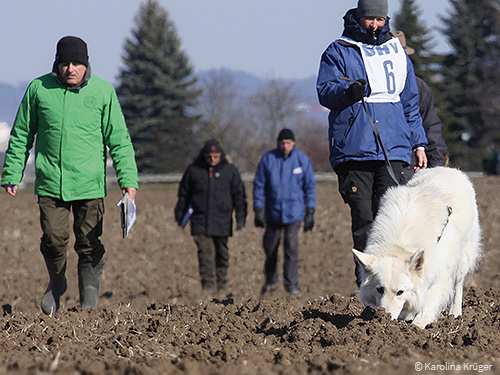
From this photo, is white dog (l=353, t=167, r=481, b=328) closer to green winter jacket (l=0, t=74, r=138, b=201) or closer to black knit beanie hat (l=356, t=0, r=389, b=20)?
black knit beanie hat (l=356, t=0, r=389, b=20)

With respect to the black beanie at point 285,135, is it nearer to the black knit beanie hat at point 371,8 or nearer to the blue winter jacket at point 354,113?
the blue winter jacket at point 354,113

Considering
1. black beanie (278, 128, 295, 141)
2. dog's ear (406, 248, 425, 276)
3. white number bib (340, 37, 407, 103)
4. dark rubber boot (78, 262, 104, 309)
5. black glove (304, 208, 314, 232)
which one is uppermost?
white number bib (340, 37, 407, 103)

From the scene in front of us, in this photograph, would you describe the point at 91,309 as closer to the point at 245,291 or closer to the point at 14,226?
the point at 245,291

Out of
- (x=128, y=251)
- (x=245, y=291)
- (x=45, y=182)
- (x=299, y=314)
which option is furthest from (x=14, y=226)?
(x=299, y=314)

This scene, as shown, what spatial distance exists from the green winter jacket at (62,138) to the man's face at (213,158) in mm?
4046

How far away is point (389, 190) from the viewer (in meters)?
6.22

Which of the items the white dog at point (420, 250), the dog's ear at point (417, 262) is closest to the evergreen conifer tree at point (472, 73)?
the white dog at point (420, 250)

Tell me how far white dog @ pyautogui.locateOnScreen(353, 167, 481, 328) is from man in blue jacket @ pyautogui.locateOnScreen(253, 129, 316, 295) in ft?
14.4

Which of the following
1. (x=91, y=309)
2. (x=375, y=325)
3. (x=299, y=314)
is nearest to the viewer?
(x=375, y=325)

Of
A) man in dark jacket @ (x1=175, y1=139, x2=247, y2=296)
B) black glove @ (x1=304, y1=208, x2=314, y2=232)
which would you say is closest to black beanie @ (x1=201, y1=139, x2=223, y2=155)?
man in dark jacket @ (x1=175, y1=139, x2=247, y2=296)

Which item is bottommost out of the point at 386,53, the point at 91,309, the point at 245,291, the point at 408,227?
the point at 245,291

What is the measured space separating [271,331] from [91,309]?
6.49ft

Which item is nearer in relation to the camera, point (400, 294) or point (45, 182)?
point (400, 294)

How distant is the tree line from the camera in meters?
46.1
